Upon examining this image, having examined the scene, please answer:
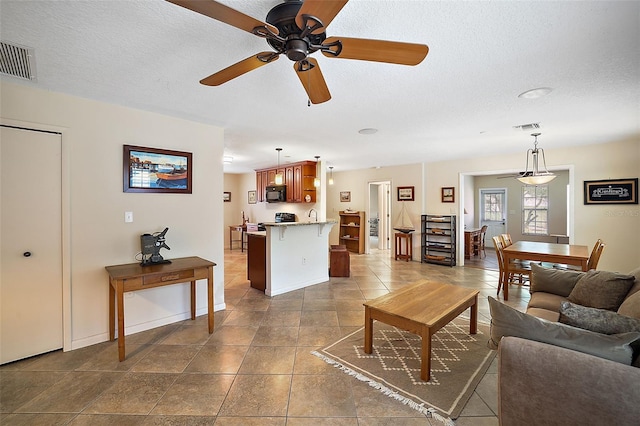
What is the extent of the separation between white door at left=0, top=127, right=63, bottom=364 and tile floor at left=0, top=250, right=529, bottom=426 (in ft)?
0.73

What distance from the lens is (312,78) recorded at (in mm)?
1686

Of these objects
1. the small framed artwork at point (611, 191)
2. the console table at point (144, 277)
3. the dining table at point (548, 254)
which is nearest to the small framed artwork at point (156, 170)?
the console table at point (144, 277)

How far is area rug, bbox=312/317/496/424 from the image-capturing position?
6.05 feet

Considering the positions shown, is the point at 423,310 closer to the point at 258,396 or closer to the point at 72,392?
the point at 258,396

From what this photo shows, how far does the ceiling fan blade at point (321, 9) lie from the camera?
1064 mm

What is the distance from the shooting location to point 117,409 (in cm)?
178

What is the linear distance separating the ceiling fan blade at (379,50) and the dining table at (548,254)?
3439 millimetres

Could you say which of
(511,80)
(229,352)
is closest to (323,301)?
(229,352)

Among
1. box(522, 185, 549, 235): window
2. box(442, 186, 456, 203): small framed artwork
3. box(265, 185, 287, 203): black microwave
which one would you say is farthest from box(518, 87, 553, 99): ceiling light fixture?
box(522, 185, 549, 235): window

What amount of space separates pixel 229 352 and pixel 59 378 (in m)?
1.26

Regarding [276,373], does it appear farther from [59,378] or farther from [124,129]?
[124,129]

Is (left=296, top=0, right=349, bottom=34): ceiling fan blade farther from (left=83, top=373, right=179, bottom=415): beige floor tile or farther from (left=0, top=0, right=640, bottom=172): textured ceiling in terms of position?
(left=83, top=373, right=179, bottom=415): beige floor tile

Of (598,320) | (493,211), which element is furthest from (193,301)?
(493,211)

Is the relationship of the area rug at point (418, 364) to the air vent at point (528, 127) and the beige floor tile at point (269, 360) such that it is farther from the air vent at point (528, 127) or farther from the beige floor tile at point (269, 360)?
the air vent at point (528, 127)
